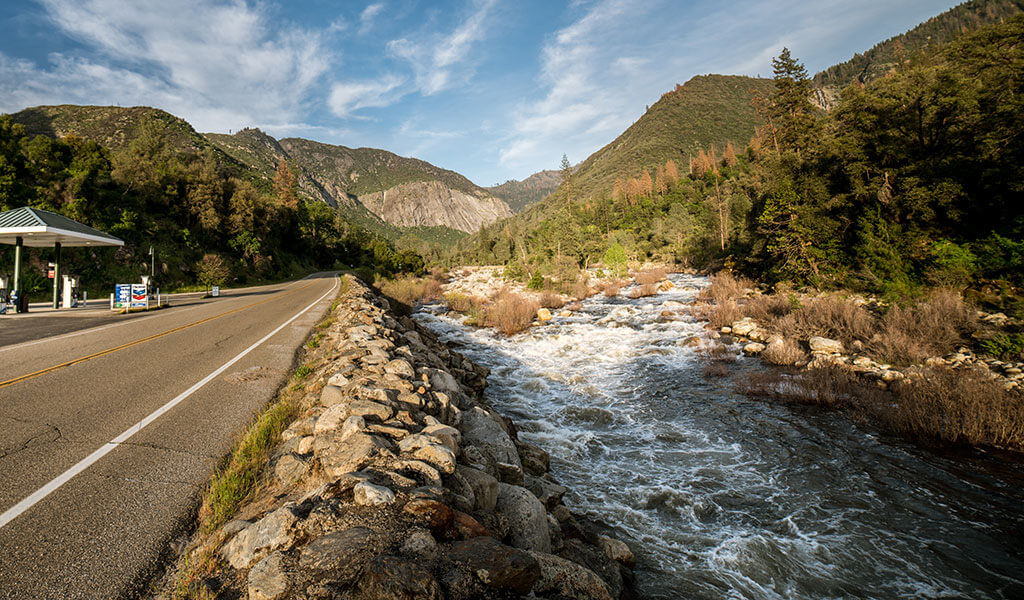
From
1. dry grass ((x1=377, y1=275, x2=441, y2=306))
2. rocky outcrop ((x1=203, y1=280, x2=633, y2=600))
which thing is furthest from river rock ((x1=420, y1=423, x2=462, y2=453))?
dry grass ((x1=377, y1=275, x2=441, y2=306))

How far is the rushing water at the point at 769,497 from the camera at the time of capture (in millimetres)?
4168

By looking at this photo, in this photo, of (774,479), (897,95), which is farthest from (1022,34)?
(774,479)

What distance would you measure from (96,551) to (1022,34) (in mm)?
32131

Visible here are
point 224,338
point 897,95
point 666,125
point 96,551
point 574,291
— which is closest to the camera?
point 96,551

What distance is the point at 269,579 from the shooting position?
193 cm

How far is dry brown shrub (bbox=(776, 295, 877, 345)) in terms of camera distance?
1147 cm

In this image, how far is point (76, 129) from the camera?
310 feet

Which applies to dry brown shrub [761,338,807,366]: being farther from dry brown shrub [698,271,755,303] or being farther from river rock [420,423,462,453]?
river rock [420,423,462,453]

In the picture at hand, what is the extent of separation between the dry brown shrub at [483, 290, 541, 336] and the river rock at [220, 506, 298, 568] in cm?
1527

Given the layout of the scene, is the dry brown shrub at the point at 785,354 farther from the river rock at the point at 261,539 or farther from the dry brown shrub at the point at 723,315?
the river rock at the point at 261,539

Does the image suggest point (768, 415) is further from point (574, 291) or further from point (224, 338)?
point (574, 291)

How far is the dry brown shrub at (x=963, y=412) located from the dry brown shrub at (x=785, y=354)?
132 inches

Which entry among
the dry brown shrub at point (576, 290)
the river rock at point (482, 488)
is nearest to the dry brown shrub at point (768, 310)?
the dry brown shrub at point (576, 290)

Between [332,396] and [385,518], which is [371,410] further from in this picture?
[385,518]
